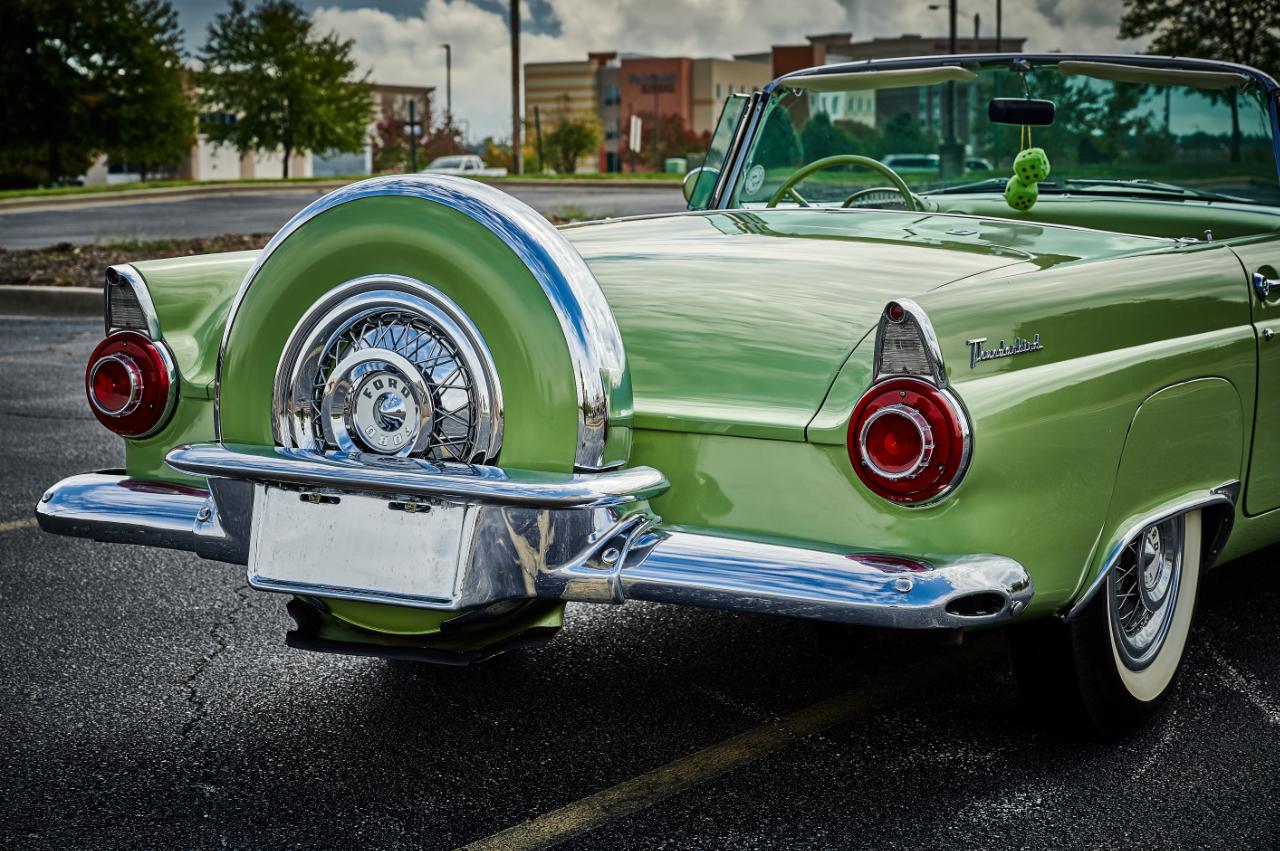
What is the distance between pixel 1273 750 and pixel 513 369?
193 cm

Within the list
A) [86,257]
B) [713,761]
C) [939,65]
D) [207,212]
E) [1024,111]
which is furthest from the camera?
[207,212]

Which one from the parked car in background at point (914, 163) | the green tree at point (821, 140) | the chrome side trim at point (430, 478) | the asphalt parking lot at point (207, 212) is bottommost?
the chrome side trim at point (430, 478)

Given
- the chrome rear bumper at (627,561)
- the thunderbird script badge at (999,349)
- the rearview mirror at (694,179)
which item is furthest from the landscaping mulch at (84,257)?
the thunderbird script badge at (999,349)

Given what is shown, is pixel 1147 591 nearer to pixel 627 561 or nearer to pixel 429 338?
pixel 627 561

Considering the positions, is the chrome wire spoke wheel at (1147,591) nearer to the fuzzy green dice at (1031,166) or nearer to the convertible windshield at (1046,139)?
the fuzzy green dice at (1031,166)

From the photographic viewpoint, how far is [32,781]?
3051 millimetres

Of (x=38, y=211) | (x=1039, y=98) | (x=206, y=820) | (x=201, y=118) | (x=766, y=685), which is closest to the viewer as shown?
(x=206, y=820)

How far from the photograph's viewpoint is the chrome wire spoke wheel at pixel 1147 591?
10.6 feet

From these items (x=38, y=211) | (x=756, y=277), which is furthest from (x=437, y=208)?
(x=38, y=211)

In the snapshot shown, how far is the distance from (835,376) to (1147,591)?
1.09 m

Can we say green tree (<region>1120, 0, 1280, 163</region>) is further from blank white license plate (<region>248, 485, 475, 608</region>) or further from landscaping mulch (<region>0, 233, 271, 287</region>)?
Result: blank white license plate (<region>248, 485, 475, 608</region>)

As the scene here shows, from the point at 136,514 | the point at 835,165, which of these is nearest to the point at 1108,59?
the point at 835,165

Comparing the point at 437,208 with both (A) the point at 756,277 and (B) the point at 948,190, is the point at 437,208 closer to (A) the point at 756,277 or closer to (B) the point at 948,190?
(A) the point at 756,277

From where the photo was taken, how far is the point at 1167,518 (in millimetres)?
3109
